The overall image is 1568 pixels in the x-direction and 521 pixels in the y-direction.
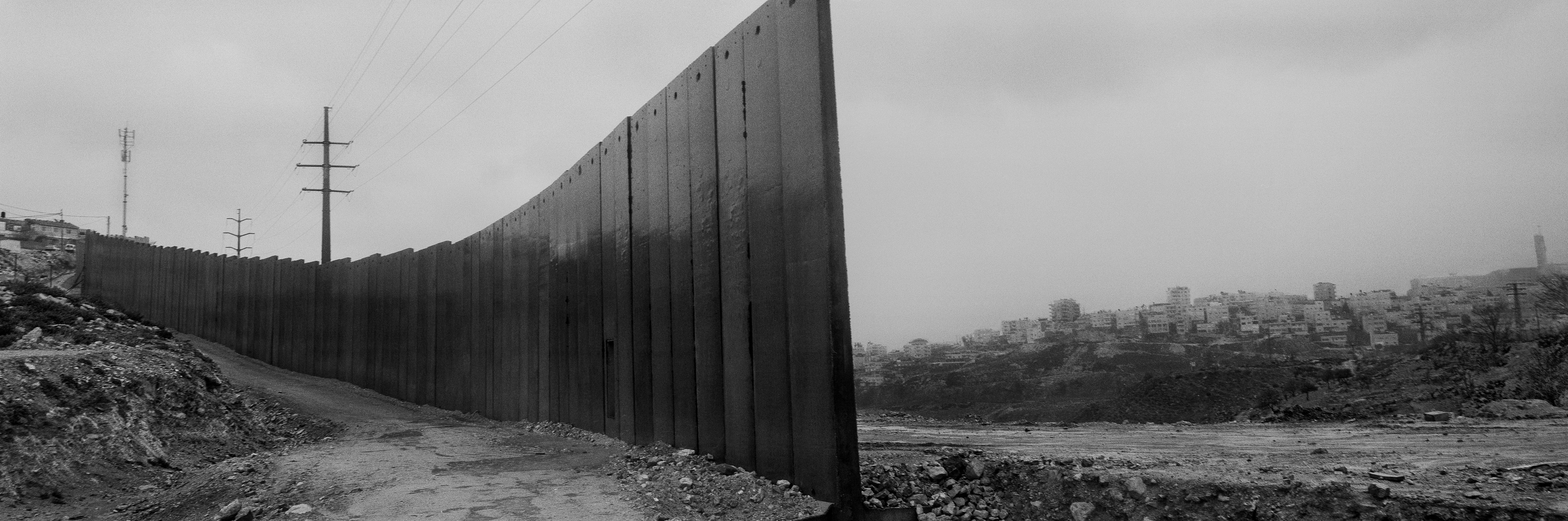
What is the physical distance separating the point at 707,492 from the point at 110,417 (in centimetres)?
644

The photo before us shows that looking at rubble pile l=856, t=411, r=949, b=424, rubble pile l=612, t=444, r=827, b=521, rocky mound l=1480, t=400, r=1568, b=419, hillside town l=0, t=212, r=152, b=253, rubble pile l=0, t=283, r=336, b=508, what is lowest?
rubble pile l=856, t=411, r=949, b=424

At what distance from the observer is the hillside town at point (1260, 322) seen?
3431cm

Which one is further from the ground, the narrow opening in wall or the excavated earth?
the narrow opening in wall

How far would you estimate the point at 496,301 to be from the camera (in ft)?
41.6

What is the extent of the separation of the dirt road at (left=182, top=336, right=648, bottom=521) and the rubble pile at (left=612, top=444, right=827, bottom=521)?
20 centimetres

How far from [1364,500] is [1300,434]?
21.8 ft

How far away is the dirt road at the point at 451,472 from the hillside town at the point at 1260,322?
73.7 feet

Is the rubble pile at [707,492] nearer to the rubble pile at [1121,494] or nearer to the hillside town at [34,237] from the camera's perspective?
the rubble pile at [1121,494]

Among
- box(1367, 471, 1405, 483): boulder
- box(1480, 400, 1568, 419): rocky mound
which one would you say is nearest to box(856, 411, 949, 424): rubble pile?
box(1480, 400, 1568, 419): rocky mound

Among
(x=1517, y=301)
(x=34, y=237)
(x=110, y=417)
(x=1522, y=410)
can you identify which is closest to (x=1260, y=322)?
(x=1517, y=301)

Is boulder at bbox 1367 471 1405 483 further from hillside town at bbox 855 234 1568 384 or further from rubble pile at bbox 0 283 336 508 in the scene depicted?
hillside town at bbox 855 234 1568 384

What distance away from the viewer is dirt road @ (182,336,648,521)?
534 cm

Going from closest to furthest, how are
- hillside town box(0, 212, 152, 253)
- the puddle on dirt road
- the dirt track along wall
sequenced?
the dirt track along wall < the puddle on dirt road < hillside town box(0, 212, 152, 253)

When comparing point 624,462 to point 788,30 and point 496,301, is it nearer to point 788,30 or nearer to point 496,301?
point 788,30
